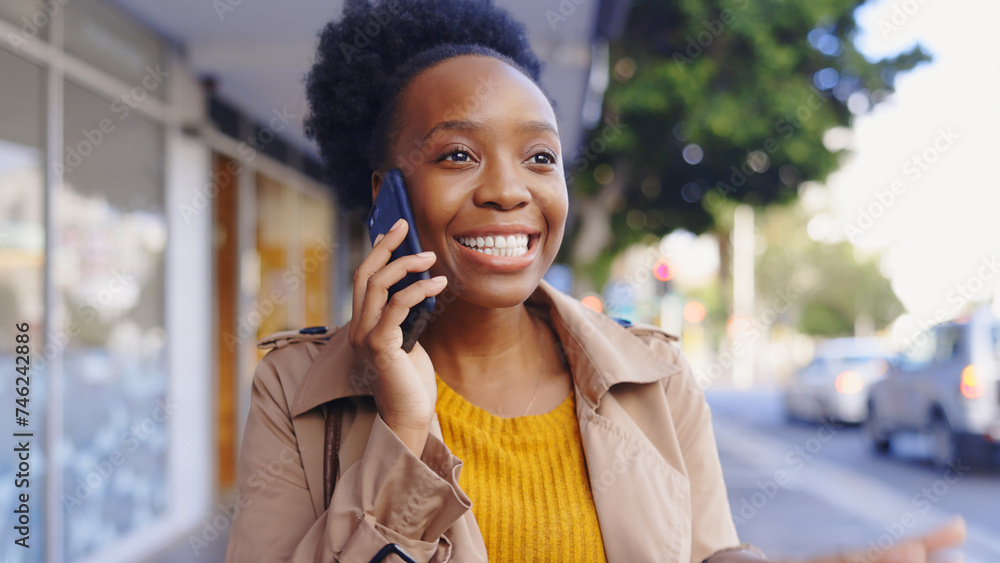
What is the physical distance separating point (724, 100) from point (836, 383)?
7.19 metres

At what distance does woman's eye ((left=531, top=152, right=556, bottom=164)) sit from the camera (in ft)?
5.63

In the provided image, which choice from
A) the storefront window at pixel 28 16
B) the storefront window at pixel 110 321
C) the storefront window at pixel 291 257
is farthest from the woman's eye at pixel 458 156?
the storefront window at pixel 291 257

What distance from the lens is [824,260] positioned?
4597cm

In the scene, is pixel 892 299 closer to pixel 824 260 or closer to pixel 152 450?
pixel 824 260

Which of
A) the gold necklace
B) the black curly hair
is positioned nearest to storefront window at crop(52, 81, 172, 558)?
the black curly hair

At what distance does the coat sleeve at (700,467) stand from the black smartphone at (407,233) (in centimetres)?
62

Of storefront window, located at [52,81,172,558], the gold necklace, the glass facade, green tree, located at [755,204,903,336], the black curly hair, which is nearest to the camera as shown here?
the gold necklace

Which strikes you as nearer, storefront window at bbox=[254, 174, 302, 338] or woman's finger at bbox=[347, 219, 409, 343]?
woman's finger at bbox=[347, 219, 409, 343]

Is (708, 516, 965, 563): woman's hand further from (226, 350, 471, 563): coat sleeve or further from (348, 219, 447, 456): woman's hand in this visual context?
(348, 219, 447, 456): woman's hand

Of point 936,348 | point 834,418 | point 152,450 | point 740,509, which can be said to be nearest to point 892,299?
point 834,418

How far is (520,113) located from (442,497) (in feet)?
2.58

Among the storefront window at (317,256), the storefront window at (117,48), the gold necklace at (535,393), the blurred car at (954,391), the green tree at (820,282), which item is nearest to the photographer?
the gold necklace at (535,393)

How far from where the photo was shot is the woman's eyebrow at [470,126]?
5.41 feet

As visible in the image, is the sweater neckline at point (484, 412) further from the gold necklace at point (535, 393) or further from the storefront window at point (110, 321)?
the storefront window at point (110, 321)
